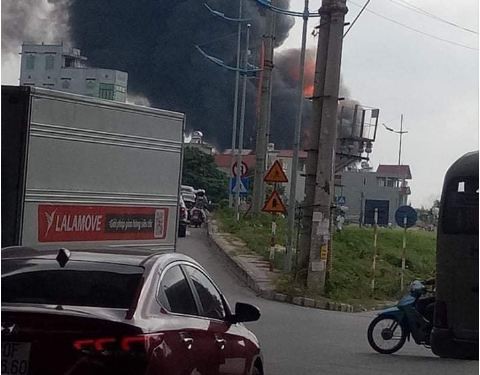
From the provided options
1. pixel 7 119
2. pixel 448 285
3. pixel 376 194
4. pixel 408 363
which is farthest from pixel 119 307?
pixel 376 194

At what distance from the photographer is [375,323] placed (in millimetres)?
13594

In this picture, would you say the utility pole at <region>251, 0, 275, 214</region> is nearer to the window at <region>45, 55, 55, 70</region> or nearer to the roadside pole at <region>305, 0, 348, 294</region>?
the window at <region>45, 55, 55, 70</region>

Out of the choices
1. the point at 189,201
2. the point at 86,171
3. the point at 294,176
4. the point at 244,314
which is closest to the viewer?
the point at 244,314

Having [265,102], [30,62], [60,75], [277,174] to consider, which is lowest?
[277,174]

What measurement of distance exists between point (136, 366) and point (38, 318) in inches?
23.3

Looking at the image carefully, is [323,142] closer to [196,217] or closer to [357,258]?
[357,258]

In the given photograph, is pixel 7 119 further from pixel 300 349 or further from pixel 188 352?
pixel 188 352

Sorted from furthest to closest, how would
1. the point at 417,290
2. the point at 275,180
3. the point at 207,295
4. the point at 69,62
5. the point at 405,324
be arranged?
the point at 69,62 < the point at 275,180 < the point at 417,290 < the point at 405,324 < the point at 207,295

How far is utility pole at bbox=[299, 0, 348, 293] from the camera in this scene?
20.8 meters

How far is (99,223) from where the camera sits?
1331cm

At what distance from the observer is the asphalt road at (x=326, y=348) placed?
11.8 m

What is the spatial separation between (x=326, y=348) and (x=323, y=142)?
Answer: 792 cm

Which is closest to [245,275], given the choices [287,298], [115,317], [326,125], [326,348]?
[287,298]

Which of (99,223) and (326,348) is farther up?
(99,223)
